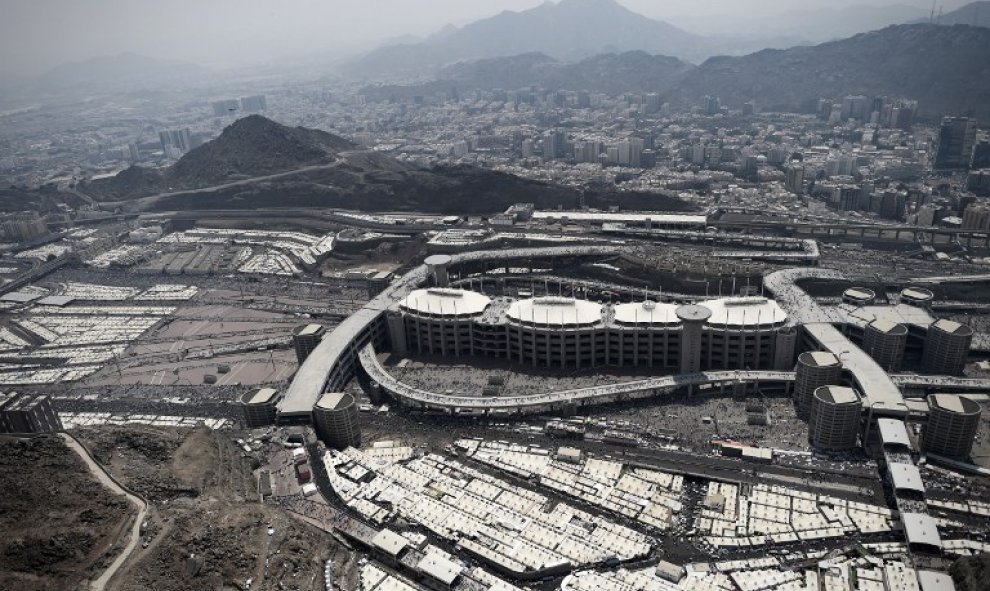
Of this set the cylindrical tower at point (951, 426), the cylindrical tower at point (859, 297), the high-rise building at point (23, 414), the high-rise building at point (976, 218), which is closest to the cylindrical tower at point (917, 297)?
the cylindrical tower at point (859, 297)

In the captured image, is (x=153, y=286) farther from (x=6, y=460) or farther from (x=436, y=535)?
(x=436, y=535)

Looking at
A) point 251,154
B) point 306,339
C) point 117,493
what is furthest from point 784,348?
point 251,154

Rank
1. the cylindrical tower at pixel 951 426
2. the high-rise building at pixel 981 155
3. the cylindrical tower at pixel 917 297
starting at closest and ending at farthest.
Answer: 1. the cylindrical tower at pixel 951 426
2. the cylindrical tower at pixel 917 297
3. the high-rise building at pixel 981 155

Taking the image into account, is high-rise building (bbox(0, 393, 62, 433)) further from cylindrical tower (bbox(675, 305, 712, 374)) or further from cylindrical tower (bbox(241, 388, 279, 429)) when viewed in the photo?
cylindrical tower (bbox(675, 305, 712, 374))

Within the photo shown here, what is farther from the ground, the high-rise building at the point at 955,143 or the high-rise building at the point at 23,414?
the high-rise building at the point at 955,143

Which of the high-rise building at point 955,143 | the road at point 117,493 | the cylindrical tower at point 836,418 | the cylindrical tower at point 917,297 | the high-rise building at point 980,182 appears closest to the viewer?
the road at point 117,493

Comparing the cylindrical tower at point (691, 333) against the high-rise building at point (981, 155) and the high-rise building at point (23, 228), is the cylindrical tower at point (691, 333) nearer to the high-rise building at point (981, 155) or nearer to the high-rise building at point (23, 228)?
the high-rise building at point (981, 155)
